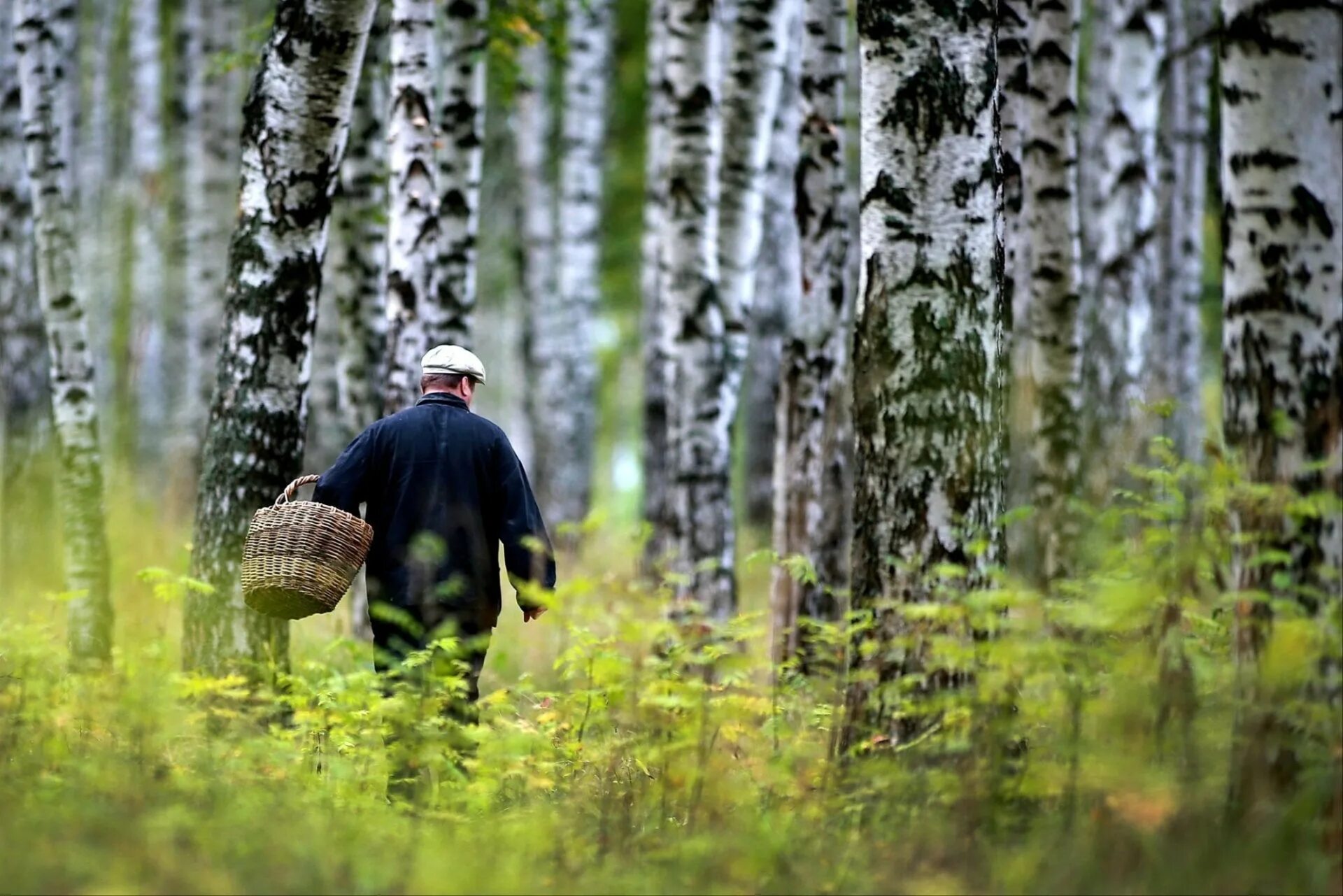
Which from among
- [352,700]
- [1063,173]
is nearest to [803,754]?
[352,700]

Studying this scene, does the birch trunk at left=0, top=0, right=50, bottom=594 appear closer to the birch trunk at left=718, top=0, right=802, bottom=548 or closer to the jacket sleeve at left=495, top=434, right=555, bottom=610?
the birch trunk at left=718, top=0, right=802, bottom=548

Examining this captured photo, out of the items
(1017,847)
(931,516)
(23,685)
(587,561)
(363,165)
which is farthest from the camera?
(587,561)

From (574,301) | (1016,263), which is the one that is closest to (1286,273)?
(1016,263)

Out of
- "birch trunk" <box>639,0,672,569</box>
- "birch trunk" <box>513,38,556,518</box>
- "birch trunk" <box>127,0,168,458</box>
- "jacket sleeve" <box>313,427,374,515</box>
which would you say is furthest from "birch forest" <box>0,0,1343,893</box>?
"birch trunk" <box>127,0,168,458</box>

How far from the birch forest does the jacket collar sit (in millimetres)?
825

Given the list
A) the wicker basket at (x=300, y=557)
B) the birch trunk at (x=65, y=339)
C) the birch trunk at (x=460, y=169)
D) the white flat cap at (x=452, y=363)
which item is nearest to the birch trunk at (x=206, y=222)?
the birch trunk at (x=460, y=169)

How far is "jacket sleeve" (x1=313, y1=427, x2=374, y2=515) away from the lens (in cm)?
689

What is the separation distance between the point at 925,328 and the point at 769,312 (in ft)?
45.0

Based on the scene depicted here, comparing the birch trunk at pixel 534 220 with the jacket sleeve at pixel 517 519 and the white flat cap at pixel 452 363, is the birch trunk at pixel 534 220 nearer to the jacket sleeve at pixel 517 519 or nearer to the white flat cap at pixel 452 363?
the white flat cap at pixel 452 363

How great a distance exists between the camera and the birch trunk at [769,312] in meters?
17.7

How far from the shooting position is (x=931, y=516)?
5.55m

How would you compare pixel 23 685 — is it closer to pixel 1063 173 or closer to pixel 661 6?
pixel 1063 173

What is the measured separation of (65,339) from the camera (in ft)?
31.2

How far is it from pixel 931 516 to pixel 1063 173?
5201 millimetres
